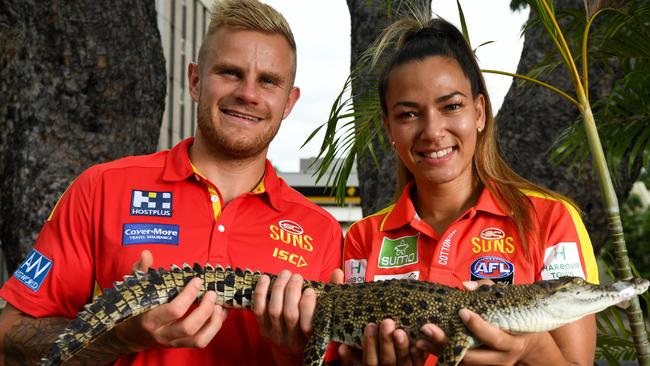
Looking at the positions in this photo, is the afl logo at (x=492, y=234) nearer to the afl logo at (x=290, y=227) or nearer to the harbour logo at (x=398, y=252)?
the harbour logo at (x=398, y=252)

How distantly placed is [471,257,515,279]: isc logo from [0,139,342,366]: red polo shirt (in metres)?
0.77

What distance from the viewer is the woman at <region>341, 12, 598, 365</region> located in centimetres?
293

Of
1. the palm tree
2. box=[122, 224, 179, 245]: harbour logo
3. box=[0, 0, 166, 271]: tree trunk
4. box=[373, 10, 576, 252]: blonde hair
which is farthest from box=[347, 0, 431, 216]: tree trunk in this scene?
box=[122, 224, 179, 245]: harbour logo

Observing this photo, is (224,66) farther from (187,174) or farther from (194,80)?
(187,174)

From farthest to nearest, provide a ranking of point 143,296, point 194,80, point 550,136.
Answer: point 550,136 < point 194,80 < point 143,296

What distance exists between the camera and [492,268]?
306 centimetres

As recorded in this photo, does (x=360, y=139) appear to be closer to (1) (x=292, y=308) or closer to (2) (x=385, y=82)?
(2) (x=385, y=82)

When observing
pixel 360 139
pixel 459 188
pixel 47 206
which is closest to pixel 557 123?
pixel 360 139

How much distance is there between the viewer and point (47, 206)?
5.11 meters

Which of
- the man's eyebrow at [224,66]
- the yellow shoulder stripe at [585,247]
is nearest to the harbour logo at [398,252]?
the yellow shoulder stripe at [585,247]

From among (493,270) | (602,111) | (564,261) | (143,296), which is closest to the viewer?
(143,296)

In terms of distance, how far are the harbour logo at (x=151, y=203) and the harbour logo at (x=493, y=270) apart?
1.48m

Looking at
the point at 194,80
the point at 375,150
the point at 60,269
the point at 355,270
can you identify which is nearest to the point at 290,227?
the point at 355,270

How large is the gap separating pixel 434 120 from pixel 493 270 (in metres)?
0.75
